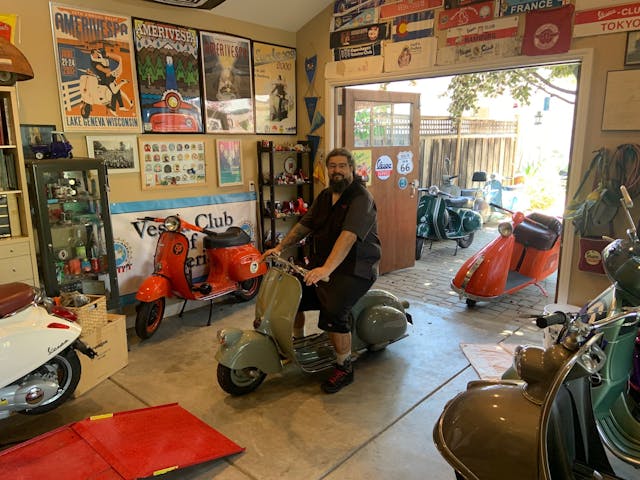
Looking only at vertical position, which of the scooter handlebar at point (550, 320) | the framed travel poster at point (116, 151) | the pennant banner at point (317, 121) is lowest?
the scooter handlebar at point (550, 320)

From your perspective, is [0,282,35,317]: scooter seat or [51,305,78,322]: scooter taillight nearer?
[0,282,35,317]: scooter seat

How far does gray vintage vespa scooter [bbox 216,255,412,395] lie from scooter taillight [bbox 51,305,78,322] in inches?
36.2

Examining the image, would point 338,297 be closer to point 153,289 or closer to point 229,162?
Answer: point 153,289

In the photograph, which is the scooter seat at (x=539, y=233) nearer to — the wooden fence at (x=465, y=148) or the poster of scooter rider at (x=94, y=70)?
the wooden fence at (x=465, y=148)

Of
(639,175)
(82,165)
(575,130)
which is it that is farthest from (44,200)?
(639,175)

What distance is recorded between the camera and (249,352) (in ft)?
8.72

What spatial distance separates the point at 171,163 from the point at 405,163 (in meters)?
2.58

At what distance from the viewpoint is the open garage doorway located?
7.11 meters

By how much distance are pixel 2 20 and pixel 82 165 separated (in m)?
1.02

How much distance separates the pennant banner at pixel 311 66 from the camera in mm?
4789

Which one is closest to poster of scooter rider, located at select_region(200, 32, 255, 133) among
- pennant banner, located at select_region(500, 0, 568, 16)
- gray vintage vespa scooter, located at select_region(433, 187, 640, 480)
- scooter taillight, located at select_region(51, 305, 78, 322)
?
scooter taillight, located at select_region(51, 305, 78, 322)

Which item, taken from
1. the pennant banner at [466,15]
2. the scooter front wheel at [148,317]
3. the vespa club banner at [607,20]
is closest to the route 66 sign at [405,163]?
A: the pennant banner at [466,15]

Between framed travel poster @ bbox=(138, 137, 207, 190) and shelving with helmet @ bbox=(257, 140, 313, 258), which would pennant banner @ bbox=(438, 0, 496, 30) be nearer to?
shelving with helmet @ bbox=(257, 140, 313, 258)

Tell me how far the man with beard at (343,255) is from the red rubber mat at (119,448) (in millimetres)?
855
